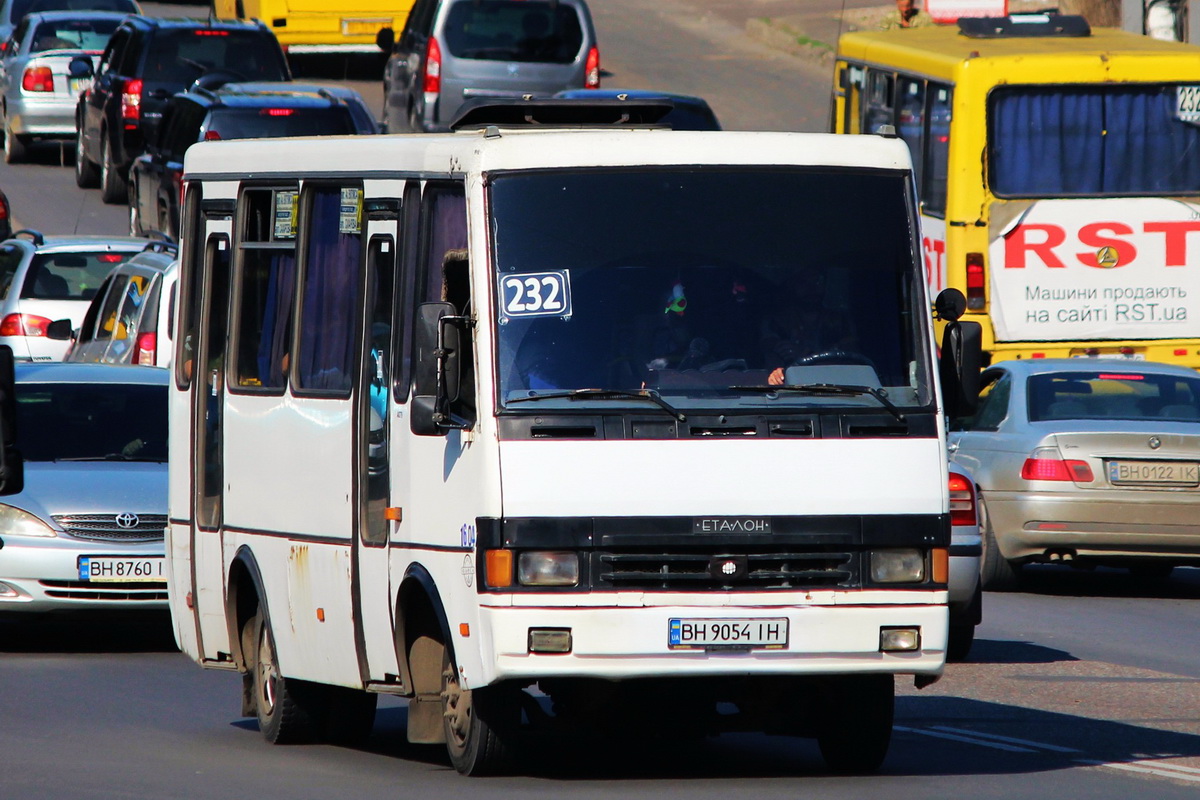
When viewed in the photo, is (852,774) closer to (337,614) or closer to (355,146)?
(337,614)

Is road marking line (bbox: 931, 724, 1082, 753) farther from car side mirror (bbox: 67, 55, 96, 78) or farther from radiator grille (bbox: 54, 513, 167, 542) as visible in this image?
car side mirror (bbox: 67, 55, 96, 78)

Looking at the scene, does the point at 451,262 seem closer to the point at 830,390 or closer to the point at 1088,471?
the point at 830,390

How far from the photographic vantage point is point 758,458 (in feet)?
29.5

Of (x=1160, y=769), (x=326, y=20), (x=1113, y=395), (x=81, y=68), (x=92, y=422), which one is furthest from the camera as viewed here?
(x=326, y=20)

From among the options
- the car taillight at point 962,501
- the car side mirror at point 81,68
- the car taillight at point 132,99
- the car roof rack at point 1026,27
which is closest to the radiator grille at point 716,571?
the car taillight at point 962,501

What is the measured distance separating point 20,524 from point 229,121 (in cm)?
1225

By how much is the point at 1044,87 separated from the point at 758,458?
40.0 feet

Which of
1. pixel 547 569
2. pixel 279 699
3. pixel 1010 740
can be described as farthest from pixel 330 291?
pixel 1010 740

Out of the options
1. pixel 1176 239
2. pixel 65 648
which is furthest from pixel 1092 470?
pixel 65 648

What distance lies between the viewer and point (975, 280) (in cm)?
2058

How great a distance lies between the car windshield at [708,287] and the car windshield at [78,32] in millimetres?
28948

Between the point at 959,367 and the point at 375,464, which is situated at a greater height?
the point at 959,367

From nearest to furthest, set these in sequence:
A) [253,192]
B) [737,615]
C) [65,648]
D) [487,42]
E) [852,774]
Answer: [737,615] → [852,774] → [253,192] → [65,648] → [487,42]

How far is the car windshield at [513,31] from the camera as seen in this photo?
32.2 meters
